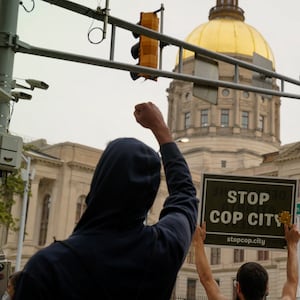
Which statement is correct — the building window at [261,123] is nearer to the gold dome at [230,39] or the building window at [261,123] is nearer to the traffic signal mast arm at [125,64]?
the gold dome at [230,39]

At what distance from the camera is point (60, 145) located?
6206 cm

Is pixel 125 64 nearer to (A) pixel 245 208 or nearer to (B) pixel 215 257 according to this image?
(A) pixel 245 208

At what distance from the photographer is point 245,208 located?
5.46 meters

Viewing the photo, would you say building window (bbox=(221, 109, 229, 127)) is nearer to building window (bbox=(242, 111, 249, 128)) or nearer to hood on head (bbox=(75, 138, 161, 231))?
building window (bbox=(242, 111, 249, 128))

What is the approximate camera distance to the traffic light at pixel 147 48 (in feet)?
34.6

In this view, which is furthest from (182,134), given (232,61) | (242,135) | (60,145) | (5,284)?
(5,284)

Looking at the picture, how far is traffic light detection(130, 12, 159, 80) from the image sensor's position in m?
10.5

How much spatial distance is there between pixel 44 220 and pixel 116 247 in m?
61.5

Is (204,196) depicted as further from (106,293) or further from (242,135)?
(242,135)

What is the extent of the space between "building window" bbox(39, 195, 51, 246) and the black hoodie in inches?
2366

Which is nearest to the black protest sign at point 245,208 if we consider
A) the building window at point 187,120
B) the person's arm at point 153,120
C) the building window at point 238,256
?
the person's arm at point 153,120

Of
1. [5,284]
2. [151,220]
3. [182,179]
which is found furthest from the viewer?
[151,220]

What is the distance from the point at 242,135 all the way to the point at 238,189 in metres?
78.5

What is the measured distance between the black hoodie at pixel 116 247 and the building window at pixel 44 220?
6010 cm
